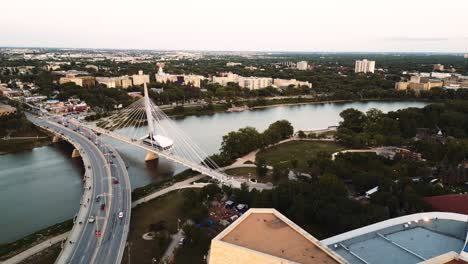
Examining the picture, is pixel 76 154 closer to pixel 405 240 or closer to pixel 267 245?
pixel 267 245

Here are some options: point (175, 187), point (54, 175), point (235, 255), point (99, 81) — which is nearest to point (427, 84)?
point (99, 81)

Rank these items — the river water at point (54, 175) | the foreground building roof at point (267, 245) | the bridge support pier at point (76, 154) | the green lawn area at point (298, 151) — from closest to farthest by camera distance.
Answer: the foreground building roof at point (267, 245), the river water at point (54, 175), the green lawn area at point (298, 151), the bridge support pier at point (76, 154)

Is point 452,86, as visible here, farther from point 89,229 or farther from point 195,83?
point 89,229

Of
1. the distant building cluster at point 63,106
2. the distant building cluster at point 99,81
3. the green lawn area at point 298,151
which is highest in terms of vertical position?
the distant building cluster at point 99,81

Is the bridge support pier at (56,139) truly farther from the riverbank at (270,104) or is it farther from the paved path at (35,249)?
the paved path at (35,249)

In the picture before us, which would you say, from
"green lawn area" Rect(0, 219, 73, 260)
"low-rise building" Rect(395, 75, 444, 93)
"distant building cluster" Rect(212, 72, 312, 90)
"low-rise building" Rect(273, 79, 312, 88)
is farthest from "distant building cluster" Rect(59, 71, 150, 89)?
"low-rise building" Rect(395, 75, 444, 93)

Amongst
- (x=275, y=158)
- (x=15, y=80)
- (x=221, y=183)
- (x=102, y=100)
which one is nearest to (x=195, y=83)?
(x=102, y=100)

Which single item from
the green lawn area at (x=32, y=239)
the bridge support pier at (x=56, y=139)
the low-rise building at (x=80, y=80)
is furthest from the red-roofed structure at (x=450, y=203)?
the low-rise building at (x=80, y=80)
